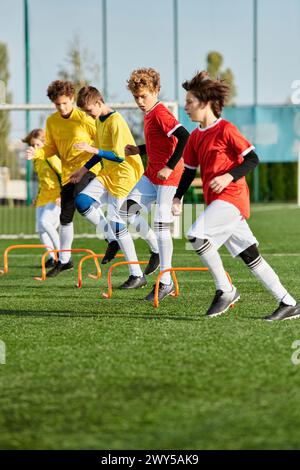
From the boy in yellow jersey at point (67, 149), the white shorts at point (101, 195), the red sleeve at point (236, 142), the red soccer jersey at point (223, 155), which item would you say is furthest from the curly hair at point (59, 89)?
the red sleeve at point (236, 142)

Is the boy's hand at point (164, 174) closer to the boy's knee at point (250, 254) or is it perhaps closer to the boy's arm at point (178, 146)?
the boy's arm at point (178, 146)

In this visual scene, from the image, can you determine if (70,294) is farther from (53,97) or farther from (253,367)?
(253,367)

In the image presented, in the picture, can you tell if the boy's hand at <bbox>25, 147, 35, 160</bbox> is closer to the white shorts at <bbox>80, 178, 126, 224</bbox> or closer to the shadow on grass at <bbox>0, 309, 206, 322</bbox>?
the white shorts at <bbox>80, 178, 126, 224</bbox>

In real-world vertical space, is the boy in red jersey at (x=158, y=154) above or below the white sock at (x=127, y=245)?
above

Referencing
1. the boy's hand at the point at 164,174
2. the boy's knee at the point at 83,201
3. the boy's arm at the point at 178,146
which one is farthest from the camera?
the boy's knee at the point at 83,201

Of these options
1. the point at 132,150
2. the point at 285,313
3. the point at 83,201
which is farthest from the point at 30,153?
the point at 285,313

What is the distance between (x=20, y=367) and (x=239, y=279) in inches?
191

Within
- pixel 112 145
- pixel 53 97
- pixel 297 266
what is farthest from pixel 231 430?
pixel 297 266

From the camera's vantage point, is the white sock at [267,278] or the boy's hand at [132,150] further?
the boy's hand at [132,150]

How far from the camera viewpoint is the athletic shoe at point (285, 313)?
639 centimetres

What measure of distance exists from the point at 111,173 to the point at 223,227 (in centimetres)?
313

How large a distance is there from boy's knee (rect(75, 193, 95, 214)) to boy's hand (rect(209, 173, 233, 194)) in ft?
11.1

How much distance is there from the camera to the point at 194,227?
21.1 ft

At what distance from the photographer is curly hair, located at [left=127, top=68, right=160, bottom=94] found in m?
7.81
